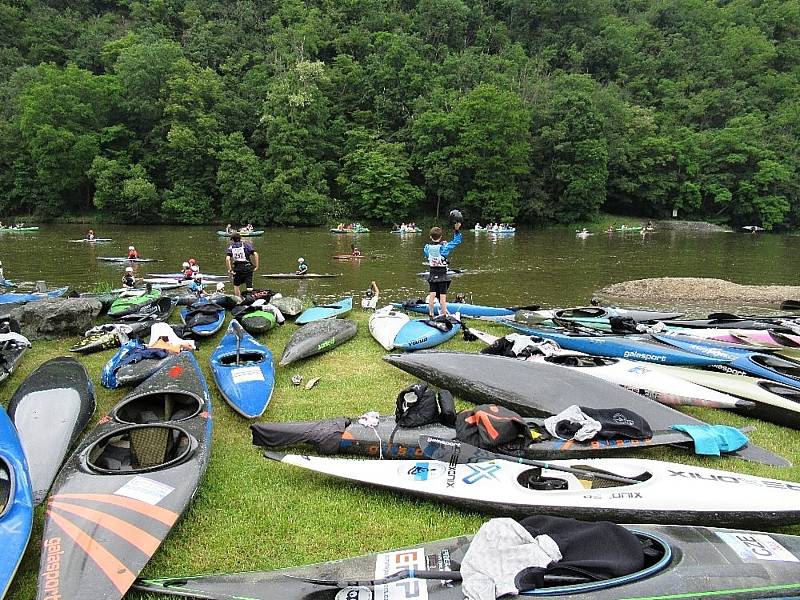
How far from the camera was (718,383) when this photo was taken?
4785 mm

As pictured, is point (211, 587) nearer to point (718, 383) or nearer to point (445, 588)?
point (445, 588)

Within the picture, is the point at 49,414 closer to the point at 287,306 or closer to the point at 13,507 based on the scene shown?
the point at 13,507

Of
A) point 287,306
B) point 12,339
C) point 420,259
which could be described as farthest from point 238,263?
point 420,259

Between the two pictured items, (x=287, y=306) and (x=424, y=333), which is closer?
(x=424, y=333)

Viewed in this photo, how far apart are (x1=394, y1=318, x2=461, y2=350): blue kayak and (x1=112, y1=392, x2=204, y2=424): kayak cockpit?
270 cm

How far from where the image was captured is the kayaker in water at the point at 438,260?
22.6ft

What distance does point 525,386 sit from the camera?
14.8ft

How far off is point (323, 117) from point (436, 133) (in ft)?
27.7

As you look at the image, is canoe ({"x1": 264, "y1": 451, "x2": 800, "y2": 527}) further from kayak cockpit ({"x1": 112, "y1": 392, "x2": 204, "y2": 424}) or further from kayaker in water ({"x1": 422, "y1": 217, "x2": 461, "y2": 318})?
kayaker in water ({"x1": 422, "y1": 217, "x2": 461, "y2": 318})

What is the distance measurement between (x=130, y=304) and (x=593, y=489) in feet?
24.0

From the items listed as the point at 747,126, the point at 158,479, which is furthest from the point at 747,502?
the point at 747,126

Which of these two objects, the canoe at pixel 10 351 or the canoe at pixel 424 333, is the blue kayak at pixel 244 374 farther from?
the canoe at pixel 10 351

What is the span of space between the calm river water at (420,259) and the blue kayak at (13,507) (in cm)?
895

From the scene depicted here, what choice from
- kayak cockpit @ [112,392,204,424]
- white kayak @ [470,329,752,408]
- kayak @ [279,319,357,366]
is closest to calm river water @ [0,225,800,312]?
kayak @ [279,319,357,366]
